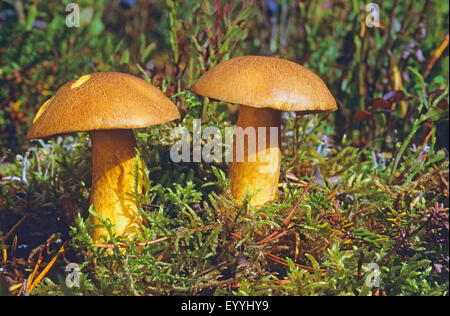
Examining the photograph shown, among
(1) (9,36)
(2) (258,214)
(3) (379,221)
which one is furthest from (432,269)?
(1) (9,36)

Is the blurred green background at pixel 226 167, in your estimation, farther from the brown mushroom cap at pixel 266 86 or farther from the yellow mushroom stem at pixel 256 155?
the brown mushroom cap at pixel 266 86

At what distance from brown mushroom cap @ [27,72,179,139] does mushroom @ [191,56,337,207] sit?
174mm

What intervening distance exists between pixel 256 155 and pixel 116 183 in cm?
55

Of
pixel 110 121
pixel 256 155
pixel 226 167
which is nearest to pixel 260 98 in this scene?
pixel 256 155

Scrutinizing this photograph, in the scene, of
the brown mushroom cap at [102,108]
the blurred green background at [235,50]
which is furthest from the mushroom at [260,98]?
the blurred green background at [235,50]

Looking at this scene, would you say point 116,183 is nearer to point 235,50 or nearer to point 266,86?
point 266,86

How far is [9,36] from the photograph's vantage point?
2.46 meters

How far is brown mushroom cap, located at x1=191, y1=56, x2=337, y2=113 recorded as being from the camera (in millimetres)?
1141

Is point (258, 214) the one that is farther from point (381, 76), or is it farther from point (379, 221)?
point (381, 76)

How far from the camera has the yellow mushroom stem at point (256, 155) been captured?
1.36m

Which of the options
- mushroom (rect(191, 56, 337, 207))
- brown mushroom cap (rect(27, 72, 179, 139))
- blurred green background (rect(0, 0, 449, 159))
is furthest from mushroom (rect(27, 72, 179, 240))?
blurred green background (rect(0, 0, 449, 159))

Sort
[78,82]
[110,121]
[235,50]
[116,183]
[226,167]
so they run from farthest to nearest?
[235,50], [226,167], [116,183], [78,82], [110,121]

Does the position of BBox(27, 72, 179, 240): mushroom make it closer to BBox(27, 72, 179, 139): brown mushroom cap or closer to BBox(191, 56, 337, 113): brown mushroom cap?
BBox(27, 72, 179, 139): brown mushroom cap

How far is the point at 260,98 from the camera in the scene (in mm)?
1139
